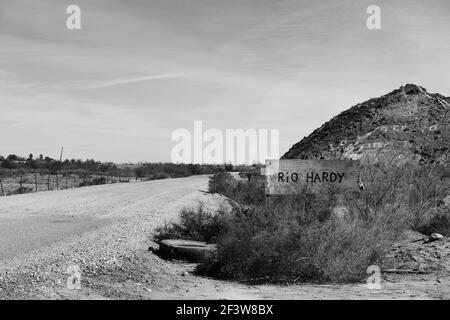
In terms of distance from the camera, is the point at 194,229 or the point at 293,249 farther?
the point at 194,229

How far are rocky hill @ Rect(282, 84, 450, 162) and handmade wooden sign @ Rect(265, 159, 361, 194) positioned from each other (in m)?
5.56

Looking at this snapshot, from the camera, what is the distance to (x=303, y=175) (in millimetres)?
16047

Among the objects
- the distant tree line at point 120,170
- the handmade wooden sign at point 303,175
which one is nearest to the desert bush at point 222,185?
the handmade wooden sign at point 303,175

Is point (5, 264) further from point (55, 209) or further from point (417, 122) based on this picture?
point (417, 122)

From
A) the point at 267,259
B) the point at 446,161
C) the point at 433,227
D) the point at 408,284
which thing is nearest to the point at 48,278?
the point at 267,259

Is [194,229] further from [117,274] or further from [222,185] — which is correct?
[222,185]

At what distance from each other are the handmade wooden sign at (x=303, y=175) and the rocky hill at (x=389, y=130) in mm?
5561

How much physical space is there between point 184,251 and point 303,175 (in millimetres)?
3516

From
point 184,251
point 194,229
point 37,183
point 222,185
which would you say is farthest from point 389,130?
point 37,183

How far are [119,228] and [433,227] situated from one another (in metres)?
8.98

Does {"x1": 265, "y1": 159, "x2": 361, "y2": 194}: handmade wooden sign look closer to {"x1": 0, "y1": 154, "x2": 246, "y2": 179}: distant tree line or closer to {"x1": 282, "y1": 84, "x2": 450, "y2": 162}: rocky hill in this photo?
{"x1": 282, "y1": 84, "x2": 450, "y2": 162}: rocky hill

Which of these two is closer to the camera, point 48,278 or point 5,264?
point 48,278

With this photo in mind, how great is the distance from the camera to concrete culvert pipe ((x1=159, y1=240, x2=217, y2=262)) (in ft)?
47.4

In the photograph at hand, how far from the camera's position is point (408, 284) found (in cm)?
1235
